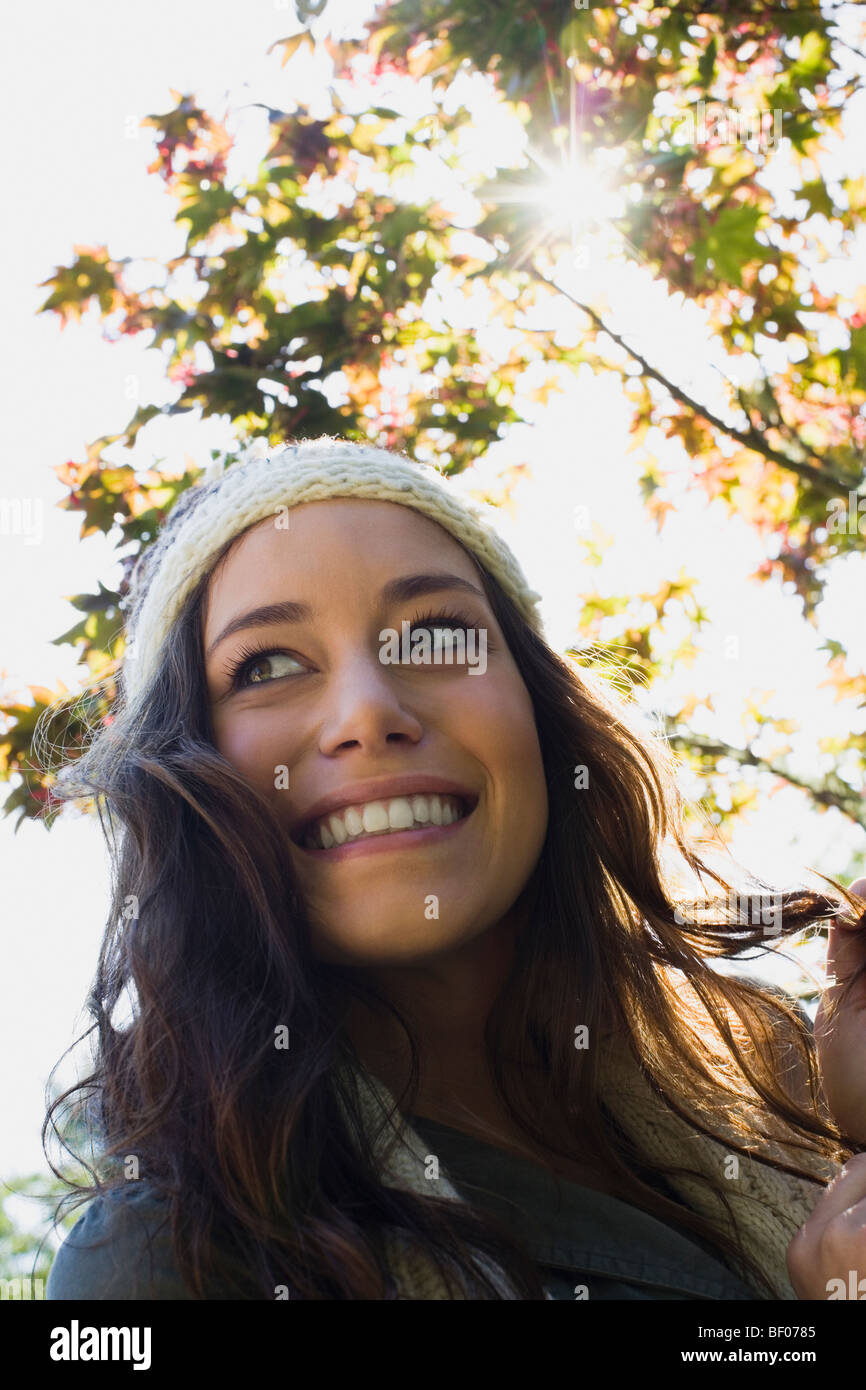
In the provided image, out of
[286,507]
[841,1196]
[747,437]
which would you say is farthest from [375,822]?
[747,437]

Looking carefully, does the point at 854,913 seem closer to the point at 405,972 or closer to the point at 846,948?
the point at 846,948

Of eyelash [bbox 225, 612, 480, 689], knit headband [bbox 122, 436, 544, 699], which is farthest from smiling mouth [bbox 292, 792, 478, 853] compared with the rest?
knit headband [bbox 122, 436, 544, 699]

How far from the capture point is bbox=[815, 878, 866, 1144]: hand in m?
1.94

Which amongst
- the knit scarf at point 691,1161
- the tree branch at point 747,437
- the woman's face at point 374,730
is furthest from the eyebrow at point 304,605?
the tree branch at point 747,437

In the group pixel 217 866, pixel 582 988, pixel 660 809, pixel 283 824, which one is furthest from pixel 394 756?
pixel 660 809

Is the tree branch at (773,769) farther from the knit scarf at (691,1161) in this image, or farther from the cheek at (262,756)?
the cheek at (262,756)

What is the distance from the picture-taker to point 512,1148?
5.86ft

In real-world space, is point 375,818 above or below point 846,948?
above

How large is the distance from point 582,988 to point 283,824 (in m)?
0.63

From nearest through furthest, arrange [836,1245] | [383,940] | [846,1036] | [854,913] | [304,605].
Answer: [836,1245] → [383,940] → [304,605] → [846,1036] → [854,913]

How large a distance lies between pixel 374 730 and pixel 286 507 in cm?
46

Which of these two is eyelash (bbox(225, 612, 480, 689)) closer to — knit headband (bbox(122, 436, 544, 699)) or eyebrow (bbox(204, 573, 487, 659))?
eyebrow (bbox(204, 573, 487, 659))

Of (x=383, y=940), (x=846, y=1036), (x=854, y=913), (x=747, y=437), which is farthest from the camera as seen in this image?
(x=747, y=437)

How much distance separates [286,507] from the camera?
1.99 metres
